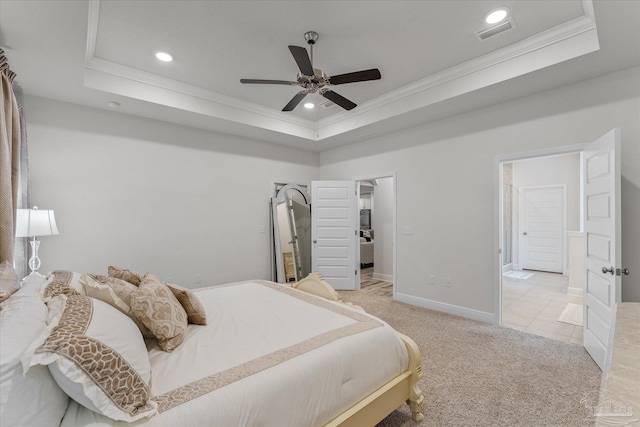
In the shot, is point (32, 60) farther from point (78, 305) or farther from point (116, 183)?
point (78, 305)

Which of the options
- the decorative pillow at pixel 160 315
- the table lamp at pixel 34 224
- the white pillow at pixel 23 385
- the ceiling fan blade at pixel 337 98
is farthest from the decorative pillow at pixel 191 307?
the ceiling fan blade at pixel 337 98

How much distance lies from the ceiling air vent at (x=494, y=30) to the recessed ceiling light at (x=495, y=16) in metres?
0.08

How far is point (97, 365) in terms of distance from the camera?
3.24 ft

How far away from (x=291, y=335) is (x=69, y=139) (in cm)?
370

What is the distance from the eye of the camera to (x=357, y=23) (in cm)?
254

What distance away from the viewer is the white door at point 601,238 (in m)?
2.28

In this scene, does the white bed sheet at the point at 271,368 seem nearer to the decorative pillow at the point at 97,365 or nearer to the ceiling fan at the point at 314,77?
the decorative pillow at the point at 97,365

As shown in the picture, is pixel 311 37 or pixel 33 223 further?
pixel 311 37

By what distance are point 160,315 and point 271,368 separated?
0.72 metres

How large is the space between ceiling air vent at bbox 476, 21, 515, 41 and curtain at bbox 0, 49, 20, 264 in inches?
159

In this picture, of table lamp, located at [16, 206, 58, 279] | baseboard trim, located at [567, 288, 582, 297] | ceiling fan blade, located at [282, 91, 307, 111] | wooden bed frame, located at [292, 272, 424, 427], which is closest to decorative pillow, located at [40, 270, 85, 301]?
table lamp, located at [16, 206, 58, 279]

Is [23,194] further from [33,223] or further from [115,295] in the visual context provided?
[115,295]

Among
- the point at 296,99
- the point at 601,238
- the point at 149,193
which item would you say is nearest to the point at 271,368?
the point at 296,99

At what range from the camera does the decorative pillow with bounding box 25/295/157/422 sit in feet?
3.04
